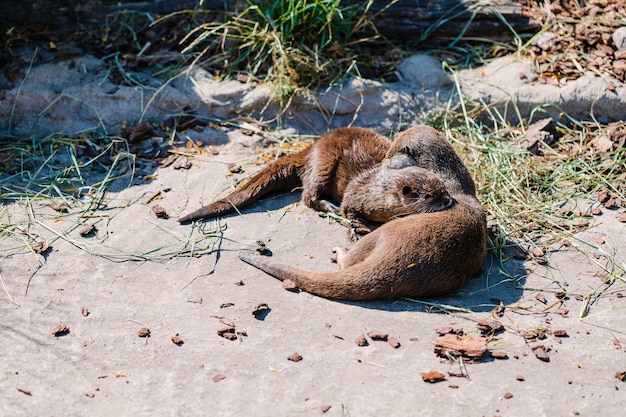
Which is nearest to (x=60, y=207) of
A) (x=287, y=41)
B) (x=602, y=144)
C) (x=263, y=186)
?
(x=263, y=186)

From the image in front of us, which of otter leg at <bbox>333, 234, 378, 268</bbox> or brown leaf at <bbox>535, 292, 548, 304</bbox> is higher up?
otter leg at <bbox>333, 234, 378, 268</bbox>

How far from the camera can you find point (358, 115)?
619 cm

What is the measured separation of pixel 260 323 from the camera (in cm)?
390

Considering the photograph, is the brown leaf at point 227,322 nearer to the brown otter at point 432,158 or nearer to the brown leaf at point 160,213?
the brown leaf at point 160,213

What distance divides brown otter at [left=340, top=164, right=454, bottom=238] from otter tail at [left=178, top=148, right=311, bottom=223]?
1.46 ft

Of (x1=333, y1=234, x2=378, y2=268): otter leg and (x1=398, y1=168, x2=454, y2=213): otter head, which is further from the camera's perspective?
(x1=398, y1=168, x2=454, y2=213): otter head

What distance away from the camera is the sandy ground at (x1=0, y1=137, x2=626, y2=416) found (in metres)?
3.34

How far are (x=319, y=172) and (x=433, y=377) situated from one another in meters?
2.03

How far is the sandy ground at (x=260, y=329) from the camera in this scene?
3.34 m

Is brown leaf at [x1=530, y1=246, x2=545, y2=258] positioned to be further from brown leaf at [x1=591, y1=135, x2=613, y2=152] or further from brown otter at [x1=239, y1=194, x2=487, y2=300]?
brown leaf at [x1=591, y1=135, x2=613, y2=152]

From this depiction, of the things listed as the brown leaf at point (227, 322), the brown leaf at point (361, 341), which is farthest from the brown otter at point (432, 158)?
the brown leaf at point (227, 322)

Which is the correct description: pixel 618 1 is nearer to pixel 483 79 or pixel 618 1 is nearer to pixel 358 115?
pixel 483 79

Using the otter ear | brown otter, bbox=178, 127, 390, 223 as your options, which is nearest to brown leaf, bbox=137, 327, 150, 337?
brown otter, bbox=178, 127, 390, 223

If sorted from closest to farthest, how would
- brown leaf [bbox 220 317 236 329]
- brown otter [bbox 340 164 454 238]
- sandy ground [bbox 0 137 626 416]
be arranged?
sandy ground [bbox 0 137 626 416] < brown leaf [bbox 220 317 236 329] < brown otter [bbox 340 164 454 238]
